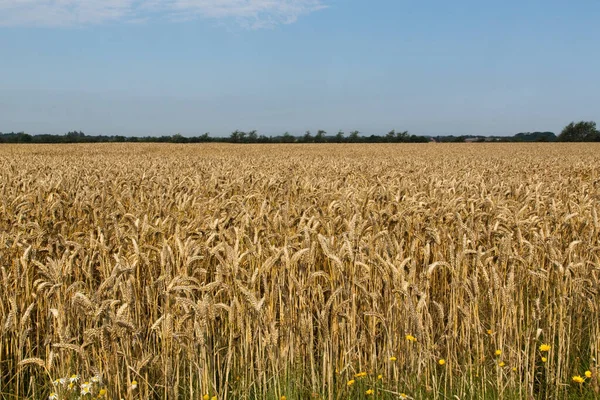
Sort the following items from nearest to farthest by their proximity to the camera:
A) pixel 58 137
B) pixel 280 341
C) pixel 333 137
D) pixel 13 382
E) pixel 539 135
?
pixel 280 341
pixel 13 382
pixel 58 137
pixel 333 137
pixel 539 135

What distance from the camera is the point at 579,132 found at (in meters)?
80.2

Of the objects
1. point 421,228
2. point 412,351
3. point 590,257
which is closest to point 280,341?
point 412,351

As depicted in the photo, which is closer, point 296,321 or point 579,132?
point 296,321

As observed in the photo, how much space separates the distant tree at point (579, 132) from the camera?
7806cm

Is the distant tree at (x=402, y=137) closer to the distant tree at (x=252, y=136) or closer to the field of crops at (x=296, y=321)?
the distant tree at (x=252, y=136)

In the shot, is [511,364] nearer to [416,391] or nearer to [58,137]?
[416,391]

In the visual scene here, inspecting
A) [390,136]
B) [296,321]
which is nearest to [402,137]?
[390,136]

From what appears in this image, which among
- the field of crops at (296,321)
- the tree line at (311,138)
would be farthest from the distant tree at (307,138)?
the field of crops at (296,321)

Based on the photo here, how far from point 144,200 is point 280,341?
3.98 meters

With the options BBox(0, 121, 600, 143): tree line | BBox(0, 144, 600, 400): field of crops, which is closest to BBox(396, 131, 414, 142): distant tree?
BBox(0, 121, 600, 143): tree line

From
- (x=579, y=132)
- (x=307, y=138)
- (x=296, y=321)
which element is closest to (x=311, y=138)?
(x=307, y=138)

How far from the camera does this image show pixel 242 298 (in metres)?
3.27

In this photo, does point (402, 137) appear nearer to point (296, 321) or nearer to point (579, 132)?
point (579, 132)

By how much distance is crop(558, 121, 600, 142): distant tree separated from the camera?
78.1m
